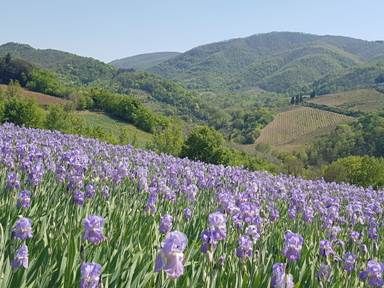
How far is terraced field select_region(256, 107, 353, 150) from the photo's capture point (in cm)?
15188

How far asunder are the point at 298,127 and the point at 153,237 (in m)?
167

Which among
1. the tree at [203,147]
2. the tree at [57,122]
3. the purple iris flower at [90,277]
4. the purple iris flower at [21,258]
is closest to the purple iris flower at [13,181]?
the purple iris flower at [21,258]

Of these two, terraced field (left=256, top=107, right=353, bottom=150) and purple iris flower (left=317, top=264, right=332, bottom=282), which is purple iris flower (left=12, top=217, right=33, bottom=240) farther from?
terraced field (left=256, top=107, right=353, bottom=150)

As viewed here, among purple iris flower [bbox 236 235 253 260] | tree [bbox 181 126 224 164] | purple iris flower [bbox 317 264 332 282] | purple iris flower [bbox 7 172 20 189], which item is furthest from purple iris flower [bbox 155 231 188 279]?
tree [bbox 181 126 224 164]

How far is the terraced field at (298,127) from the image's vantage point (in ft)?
498

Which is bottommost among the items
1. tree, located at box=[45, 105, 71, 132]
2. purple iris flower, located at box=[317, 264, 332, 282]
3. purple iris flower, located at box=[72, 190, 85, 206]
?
tree, located at box=[45, 105, 71, 132]

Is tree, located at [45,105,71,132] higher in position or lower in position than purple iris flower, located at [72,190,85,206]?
lower

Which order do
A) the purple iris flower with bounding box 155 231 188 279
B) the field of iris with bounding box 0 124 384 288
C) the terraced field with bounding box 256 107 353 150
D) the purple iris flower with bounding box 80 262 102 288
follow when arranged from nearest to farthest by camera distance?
the purple iris flower with bounding box 155 231 188 279 < the purple iris flower with bounding box 80 262 102 288 < the field of iris with bounding box 0 124 384 288 < the terraced field with bounding box 256 107 353 150

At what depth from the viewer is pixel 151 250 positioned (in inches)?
178

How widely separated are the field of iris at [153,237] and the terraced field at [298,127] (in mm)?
136775

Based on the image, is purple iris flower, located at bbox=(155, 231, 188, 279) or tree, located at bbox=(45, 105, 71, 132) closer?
purple iris flower, located at bbox=(155, 231, 188, 279)

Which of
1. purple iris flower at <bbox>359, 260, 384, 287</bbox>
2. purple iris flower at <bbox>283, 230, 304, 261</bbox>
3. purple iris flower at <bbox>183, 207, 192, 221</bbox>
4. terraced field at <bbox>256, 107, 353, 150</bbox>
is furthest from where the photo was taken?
terraced field at <bbox>256, 107, 353, 150</bbox>

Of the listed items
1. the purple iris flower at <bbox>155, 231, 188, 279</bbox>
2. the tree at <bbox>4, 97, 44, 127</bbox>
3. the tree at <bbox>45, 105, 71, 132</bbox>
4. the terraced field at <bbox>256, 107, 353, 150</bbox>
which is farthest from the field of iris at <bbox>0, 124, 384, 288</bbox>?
the terraced field at <bbox>256, 107, 353, 150</bbox>

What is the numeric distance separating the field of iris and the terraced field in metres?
137
